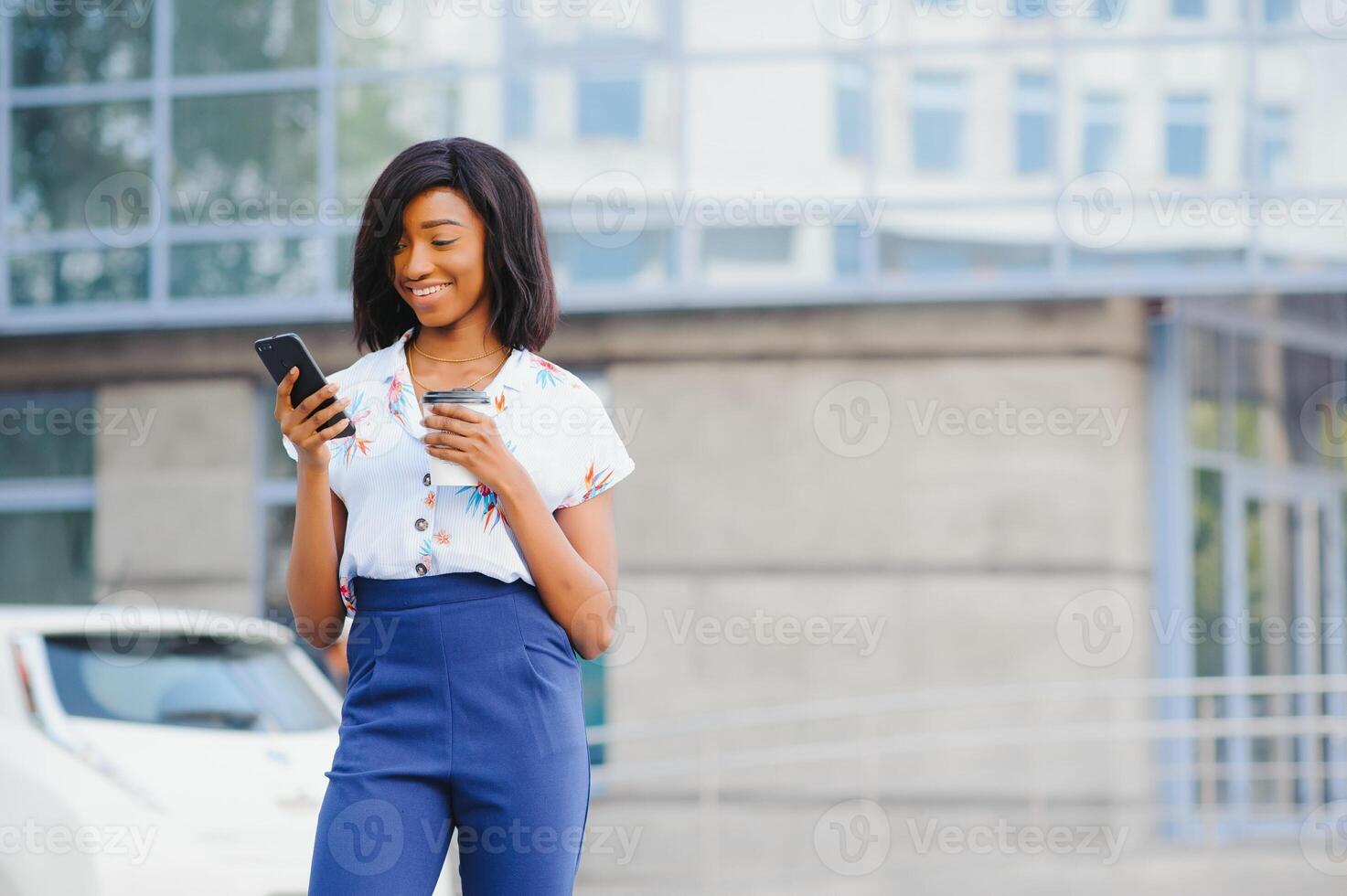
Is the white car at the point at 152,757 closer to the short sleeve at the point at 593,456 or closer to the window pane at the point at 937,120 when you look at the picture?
the short sleeve at the point at 593,456

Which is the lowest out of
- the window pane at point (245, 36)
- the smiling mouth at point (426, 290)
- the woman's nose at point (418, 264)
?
the smiling mouth at point (426, 290)

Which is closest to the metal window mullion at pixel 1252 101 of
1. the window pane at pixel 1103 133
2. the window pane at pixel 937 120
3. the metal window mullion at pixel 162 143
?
the window pane at pixel 1103 133

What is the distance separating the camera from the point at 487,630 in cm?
227

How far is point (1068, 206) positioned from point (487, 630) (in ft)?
29.4

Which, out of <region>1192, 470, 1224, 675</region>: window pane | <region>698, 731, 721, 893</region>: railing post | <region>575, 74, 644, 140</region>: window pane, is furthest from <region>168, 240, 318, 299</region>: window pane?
<region>1192, 470, 1224, 675</region>: window pane

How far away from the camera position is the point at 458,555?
2.29 m

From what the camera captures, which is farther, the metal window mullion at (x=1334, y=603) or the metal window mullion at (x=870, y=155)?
the metal window mullion at (x=1334, y=603)

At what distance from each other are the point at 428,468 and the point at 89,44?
1055cm

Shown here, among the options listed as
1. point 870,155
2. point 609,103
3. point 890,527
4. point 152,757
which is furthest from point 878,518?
point 152,757

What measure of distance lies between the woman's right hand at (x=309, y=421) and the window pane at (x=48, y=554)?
10.3 meters

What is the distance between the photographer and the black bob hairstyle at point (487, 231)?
2395mm

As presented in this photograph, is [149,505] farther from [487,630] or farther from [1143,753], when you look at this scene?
[487,630]

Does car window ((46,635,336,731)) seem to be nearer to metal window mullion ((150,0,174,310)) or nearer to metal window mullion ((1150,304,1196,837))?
metal window mullion ((150,0,174,310))

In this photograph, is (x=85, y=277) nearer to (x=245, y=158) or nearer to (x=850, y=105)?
(x=245, y=158)
